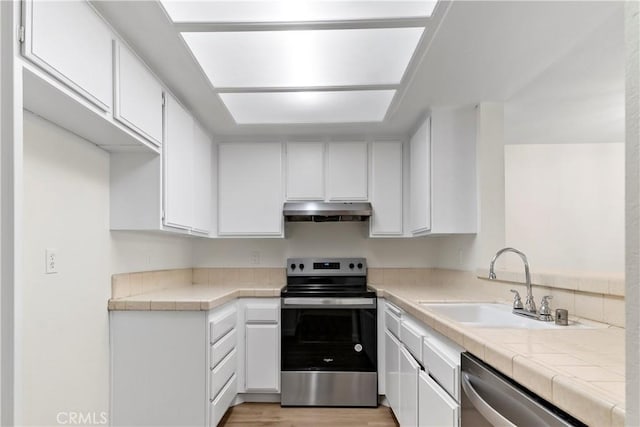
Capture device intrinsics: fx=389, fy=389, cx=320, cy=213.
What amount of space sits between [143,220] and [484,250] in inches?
84.7

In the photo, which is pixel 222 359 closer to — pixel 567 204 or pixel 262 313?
pixel 262 313

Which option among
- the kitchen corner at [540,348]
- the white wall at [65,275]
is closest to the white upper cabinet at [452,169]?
the kitchen corner at [540,348]

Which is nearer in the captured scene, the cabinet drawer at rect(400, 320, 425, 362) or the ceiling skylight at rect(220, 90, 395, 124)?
the cabinet drawer at rect(400, 320, 425, 362)

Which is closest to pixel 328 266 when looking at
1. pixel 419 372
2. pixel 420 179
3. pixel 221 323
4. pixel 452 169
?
pixel 420 179

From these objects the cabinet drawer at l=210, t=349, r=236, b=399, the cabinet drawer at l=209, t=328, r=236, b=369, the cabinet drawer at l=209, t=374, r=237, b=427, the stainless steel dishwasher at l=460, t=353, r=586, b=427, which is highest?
the stainless steel dishwasher at l=460, t=353, r=586, b=427

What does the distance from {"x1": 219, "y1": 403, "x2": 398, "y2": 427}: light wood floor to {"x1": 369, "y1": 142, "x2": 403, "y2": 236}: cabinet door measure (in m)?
1.38

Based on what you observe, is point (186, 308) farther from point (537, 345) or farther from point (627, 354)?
point (627, 354)

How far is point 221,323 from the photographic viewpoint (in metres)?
2.44

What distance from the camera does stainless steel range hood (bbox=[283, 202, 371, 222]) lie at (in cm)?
321

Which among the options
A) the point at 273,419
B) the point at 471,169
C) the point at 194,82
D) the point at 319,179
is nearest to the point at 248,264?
the point at 319,179

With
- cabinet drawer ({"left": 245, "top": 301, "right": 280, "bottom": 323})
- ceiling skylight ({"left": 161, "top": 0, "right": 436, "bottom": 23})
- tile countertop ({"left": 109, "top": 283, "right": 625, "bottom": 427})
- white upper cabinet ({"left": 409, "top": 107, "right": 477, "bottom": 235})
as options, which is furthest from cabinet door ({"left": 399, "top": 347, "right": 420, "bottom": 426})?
ceiling skylight ({"left": 161, "top": 0, "right": 436, "bottom": 23})

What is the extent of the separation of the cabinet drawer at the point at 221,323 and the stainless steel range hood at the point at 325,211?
3.00 feet

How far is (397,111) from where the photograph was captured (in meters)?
2.74

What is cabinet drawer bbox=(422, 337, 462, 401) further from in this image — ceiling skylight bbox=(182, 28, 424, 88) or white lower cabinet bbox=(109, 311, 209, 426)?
ceiling skylight bbox=(182, 28, 424, 88)
